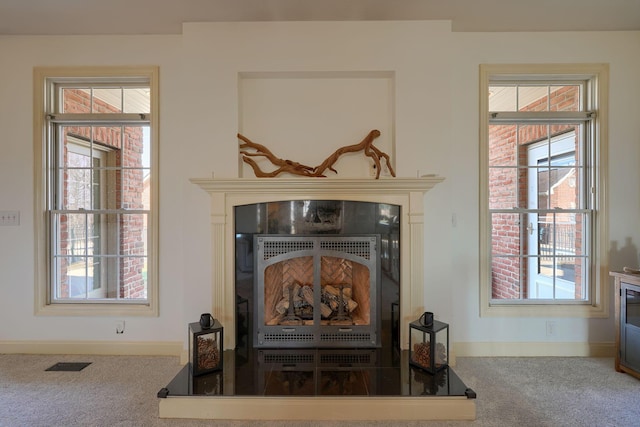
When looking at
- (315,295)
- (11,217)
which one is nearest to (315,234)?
(315,295)

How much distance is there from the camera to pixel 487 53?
8.96 feet

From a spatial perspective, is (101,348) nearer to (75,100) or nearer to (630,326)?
(75,100)

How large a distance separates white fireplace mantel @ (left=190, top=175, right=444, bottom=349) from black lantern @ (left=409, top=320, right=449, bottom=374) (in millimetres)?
233

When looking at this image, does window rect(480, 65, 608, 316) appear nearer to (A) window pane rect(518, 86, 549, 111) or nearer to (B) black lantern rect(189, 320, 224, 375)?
(A) window pane rect(518, 86, 549, 111)

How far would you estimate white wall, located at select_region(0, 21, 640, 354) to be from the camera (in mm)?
2564

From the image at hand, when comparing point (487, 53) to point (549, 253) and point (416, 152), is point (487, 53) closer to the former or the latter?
point (416, 152)

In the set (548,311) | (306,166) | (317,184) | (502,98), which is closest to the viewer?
(317,184)

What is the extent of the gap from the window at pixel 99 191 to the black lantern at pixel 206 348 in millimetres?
1039

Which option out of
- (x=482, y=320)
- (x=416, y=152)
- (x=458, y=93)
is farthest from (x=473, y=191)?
(x=482, y=320)

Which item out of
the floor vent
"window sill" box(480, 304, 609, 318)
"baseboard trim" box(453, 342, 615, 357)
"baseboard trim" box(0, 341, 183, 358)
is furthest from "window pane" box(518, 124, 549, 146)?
the floor vent

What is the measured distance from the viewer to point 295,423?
185 centimetres

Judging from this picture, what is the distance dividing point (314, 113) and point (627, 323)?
9.10 feet

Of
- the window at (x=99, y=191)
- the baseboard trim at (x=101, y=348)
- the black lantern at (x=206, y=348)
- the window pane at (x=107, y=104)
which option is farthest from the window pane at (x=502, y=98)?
the baseboard trim at (x=101, y=348)

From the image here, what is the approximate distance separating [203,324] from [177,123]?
1539 mm
